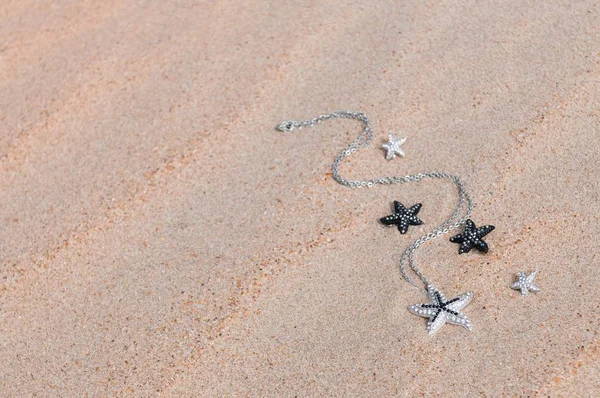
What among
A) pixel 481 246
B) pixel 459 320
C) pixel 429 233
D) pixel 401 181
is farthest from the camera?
pixel 401 181

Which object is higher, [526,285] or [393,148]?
[393,148]

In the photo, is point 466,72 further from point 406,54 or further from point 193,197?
point 193,197

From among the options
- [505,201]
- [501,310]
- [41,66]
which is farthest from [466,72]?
[41,66]

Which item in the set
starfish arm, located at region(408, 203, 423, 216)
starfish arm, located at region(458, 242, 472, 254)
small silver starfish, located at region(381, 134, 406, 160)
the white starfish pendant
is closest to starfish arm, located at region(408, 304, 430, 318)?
the white starfish pendant

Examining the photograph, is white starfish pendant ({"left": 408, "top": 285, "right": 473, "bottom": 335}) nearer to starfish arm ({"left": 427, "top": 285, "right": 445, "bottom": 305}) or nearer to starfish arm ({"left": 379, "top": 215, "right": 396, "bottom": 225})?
starfish arm ({"left": 427, "top": 285, "right": 445, "bottom": 305})

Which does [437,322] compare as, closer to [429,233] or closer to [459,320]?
[459,320]

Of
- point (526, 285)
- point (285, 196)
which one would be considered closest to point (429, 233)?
A: point (526, 285)

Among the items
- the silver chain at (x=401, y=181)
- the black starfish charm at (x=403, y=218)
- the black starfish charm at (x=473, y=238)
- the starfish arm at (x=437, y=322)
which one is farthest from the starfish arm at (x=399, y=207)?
the starfish arm at (x=437, y=322)
